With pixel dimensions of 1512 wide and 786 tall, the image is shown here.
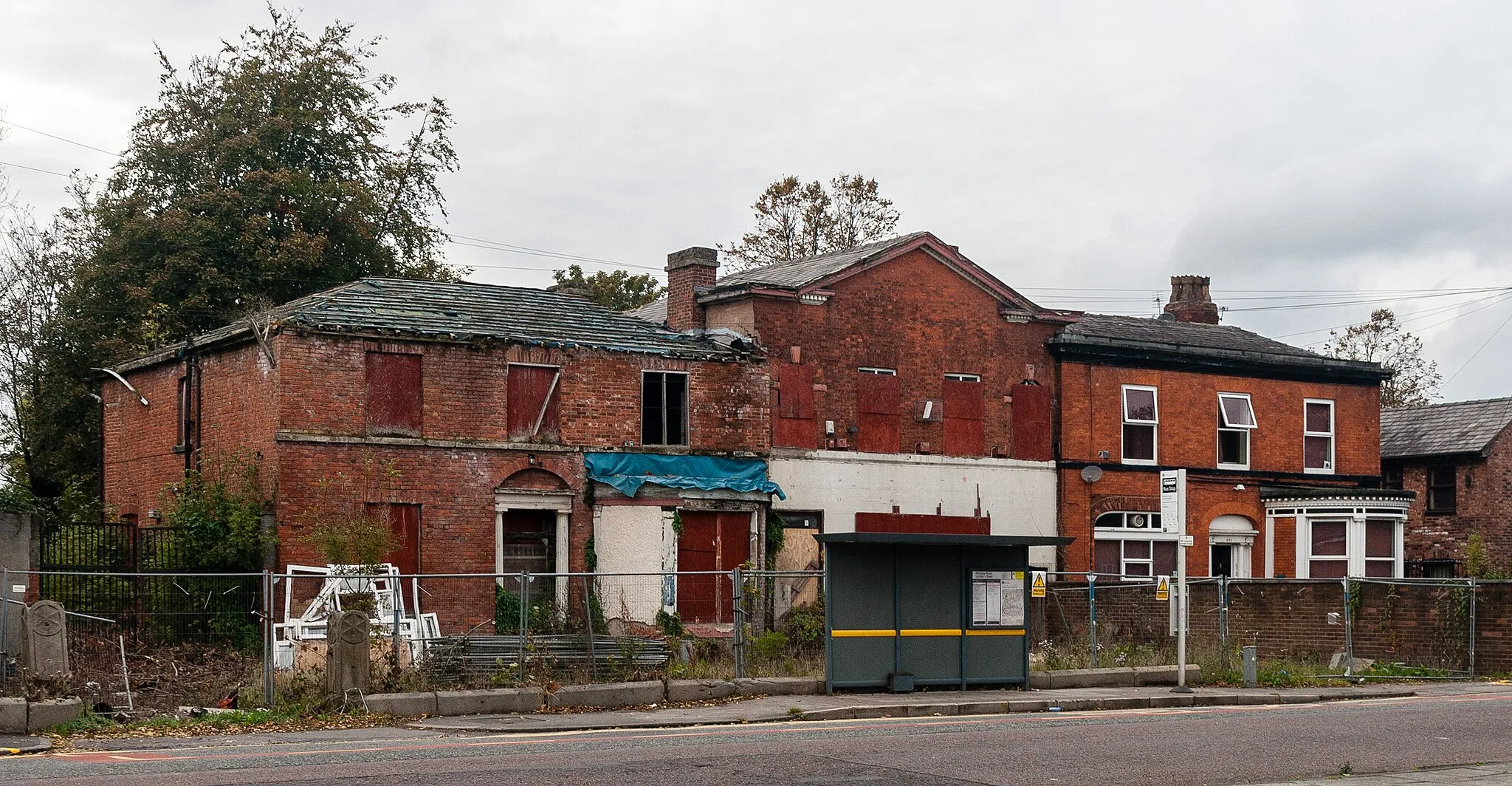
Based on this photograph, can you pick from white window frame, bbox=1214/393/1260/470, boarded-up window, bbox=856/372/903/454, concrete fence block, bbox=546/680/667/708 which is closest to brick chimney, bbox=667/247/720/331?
boarded-up window, bbox=856/372/903/454

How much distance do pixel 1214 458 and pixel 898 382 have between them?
948cm

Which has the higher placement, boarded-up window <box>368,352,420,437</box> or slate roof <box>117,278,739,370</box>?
slate roof <box>117,278,739,370</box>

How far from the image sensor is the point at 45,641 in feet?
61.0

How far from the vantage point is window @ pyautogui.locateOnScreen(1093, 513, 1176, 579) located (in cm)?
3750

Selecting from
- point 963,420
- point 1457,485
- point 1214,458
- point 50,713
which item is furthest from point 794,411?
point 1457,485

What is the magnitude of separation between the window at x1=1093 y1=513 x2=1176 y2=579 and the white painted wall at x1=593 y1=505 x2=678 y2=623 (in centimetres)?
1168

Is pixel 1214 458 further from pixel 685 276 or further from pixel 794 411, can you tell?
pixel 685 276

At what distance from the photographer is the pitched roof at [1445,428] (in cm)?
4528

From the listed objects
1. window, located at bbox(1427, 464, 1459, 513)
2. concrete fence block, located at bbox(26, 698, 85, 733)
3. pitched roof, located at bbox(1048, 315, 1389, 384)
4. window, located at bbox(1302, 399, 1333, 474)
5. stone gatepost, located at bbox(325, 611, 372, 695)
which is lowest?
concrete fence block, located at bbox(26, 698, 85, 733)

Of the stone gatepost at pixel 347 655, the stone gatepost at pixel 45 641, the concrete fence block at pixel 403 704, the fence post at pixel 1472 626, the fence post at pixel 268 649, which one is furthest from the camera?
the fence post at pixel 1472 626

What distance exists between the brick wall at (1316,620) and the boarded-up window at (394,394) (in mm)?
13640

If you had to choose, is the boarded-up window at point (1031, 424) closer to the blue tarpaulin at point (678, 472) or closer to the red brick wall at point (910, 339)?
the red brick wall at point (910, 339)

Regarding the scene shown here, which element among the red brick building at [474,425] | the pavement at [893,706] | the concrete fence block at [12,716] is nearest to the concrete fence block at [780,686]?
the pavement at [893,706]

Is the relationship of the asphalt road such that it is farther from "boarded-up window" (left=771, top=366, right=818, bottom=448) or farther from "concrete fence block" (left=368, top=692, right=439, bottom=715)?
"boarded-up window" (left=771, top=366, right=818, bottom=448)
